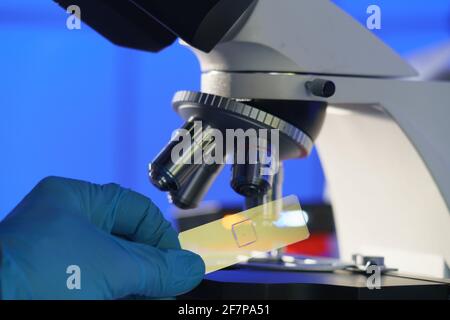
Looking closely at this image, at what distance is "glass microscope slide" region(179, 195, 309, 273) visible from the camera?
920 mm

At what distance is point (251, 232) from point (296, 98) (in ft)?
0.61

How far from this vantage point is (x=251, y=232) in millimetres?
926

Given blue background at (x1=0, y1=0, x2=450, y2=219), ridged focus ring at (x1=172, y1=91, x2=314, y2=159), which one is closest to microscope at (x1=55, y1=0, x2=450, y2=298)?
ridged focus ring at (x1=172, y1=91, x2=314, y2=159)

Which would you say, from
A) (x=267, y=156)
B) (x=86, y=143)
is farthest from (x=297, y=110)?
(x=86, y=143)

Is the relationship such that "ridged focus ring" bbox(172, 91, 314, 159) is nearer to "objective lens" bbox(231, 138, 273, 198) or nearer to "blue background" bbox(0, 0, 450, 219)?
"objective lens" bbox(231, 138, 273, 198)

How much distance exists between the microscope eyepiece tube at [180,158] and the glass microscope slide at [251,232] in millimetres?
102

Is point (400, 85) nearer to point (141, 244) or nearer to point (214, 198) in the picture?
point (141, 244)

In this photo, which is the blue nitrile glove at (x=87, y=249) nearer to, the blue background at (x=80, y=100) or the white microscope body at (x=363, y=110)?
the white microscope body at (x=363, y=110)

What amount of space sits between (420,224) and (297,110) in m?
0.28

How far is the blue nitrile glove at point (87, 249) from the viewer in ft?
2.17

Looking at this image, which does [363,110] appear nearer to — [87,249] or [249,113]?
[249,113]

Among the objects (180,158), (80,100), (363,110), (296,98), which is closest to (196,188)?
(180,158)

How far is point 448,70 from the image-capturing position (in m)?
1.49
